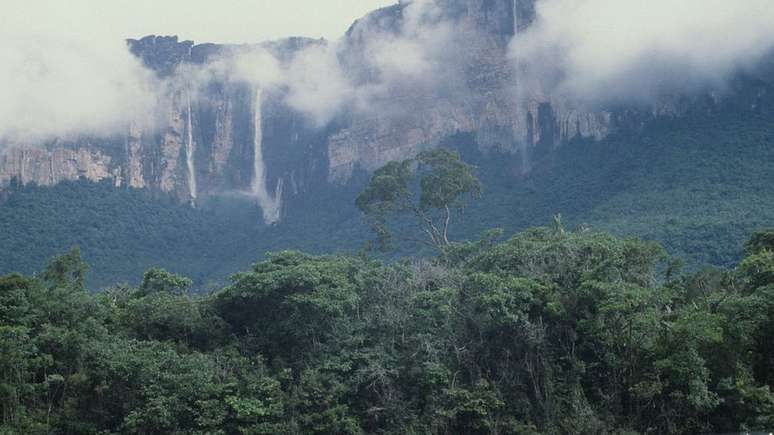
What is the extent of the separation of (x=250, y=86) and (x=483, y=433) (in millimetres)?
53421

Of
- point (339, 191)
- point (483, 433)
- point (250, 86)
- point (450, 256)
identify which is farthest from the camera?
point (250, 86)

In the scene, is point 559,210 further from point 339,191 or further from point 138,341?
point 138,341

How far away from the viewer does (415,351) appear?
19531mm

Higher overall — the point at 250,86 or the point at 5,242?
the point at 250,86

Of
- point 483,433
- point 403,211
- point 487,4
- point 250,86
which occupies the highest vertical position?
point 487,4

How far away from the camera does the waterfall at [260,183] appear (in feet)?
189

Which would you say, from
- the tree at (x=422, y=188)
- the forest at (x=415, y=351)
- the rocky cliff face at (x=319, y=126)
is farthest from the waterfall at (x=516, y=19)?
the forest at (x=415, y=351)

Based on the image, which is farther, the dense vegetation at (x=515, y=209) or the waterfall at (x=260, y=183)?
the waterfall at (x=260, y=183)

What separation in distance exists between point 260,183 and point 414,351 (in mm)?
44273

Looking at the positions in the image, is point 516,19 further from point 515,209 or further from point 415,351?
point 415,351

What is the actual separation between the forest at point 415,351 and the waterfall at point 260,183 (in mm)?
34386

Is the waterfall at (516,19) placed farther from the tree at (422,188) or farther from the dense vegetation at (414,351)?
the dense vegetation at (414,351)

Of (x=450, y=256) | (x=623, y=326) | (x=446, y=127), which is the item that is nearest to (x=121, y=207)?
(x=446, y=127)

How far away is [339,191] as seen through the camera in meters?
56.0
